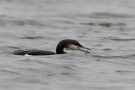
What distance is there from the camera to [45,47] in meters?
21.0

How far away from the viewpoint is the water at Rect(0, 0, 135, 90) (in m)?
15.5

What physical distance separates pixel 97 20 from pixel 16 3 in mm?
4910

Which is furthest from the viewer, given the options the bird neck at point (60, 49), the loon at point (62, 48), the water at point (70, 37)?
the bird neck at point (60, 49)

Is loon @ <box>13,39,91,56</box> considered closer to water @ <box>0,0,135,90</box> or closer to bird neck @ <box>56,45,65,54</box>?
bird neck @ <box>56,45,65,54</box>

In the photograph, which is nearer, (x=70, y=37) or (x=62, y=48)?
(x=62, y=48)

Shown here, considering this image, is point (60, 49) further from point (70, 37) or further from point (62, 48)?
point (70, 37)

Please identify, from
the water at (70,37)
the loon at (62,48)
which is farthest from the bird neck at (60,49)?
the water at (70,37)

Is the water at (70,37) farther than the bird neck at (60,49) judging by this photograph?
No

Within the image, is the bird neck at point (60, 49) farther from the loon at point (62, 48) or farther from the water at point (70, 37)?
the water at point (70, 37)

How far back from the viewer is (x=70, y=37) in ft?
75.8

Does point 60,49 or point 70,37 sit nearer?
point 60,49

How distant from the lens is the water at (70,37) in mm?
15469

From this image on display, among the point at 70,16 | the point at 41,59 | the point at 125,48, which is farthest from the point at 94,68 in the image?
the point at 70,16

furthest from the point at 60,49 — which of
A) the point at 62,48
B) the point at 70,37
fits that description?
the point at 70,37
